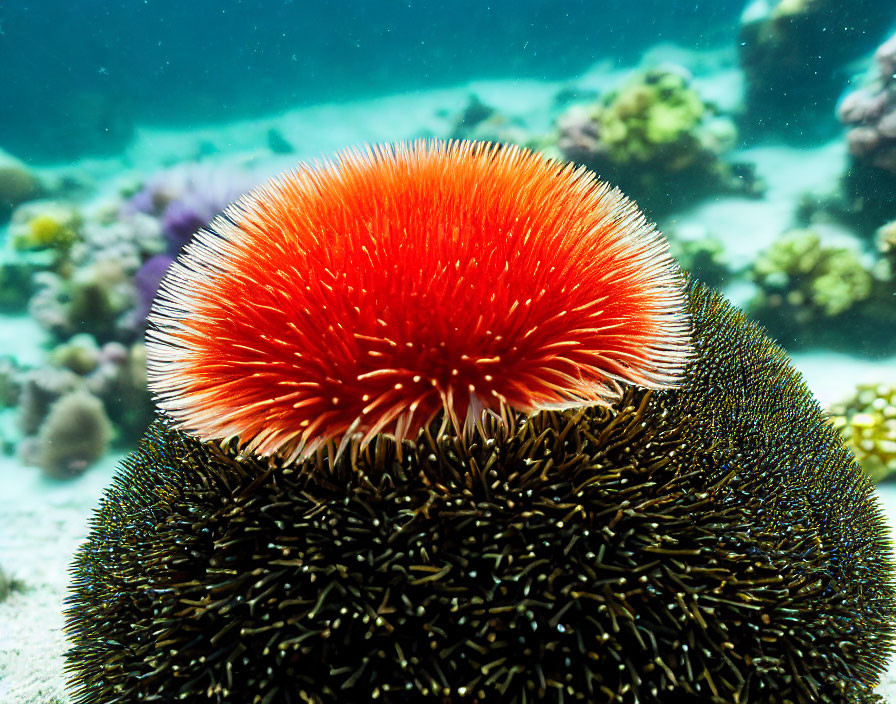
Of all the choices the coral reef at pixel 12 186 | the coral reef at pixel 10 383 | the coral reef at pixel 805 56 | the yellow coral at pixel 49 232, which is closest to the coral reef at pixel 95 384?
the coral reef at pixel 10 383

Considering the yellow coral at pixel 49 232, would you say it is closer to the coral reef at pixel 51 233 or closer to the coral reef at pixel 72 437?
the coral reef at pixel 51 233

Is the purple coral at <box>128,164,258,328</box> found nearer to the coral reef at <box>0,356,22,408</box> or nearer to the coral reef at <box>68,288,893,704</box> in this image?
the coral reef at <box>0,356,22,408</box>

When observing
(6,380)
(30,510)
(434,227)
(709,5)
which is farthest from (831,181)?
(709,5)

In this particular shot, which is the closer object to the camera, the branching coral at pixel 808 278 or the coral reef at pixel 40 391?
the coral reef at pixel 40 391

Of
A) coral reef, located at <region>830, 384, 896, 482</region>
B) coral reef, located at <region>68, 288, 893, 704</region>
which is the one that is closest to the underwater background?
coral reef, located at <region>830, 384, 896, 482</region>

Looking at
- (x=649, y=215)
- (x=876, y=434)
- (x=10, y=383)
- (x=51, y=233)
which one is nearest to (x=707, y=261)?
(x=649, y=215)

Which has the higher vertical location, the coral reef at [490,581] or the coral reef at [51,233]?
the coral reef at [51,233]

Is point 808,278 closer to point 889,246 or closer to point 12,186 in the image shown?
point 889,246
